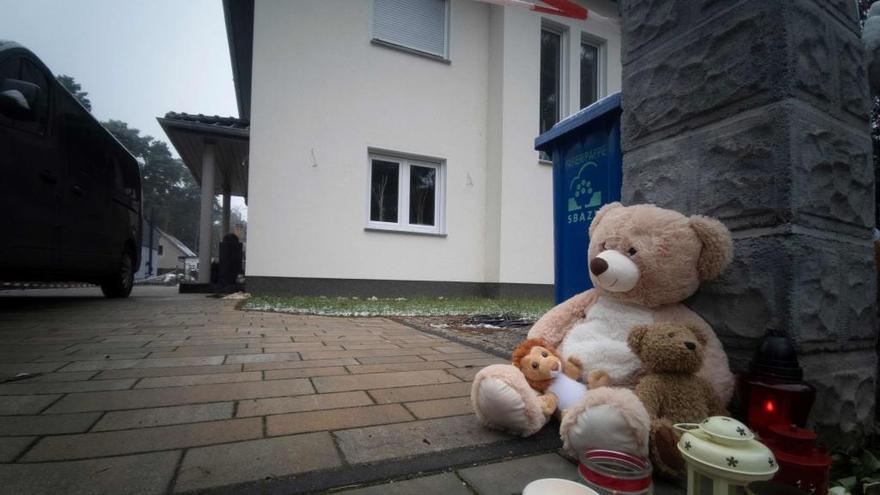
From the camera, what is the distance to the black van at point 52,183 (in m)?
3.38

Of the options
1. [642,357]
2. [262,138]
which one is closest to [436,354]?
[642,357]

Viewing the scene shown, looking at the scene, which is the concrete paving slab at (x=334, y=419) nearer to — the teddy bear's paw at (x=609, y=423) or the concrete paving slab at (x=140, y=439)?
the concrete paving slab at (x=140, y=439)

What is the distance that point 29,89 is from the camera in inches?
129

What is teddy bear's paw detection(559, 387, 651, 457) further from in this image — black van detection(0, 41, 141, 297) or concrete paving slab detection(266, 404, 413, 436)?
black van detection(0, 41, 141, 297)

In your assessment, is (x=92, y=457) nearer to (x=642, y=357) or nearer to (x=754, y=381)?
(x=642, y=357)

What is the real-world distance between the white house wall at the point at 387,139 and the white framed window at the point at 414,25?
17 centimetres

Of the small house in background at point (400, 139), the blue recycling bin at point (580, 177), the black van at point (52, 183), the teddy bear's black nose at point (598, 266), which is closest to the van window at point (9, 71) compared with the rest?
the black van at point (52, 183)

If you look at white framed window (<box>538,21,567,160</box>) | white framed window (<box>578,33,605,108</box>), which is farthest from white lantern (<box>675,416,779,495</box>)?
white framed window (<box>578,33,605,108</box>)

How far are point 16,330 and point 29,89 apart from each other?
6.13ft

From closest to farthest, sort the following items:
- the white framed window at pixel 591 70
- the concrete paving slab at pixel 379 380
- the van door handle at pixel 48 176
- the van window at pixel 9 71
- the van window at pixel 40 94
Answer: the concrete paving slab at pixel 379 380 → the van window at pixel 9 71 → the van window at pixel 40 94 → the van door handle at pixel 48 176 → the white framed window at pixel 591 70

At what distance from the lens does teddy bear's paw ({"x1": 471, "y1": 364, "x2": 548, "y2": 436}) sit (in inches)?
46.9

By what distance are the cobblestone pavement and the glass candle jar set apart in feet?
0.60

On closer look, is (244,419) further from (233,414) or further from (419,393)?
(419,393)

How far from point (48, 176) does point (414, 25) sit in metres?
5.48
